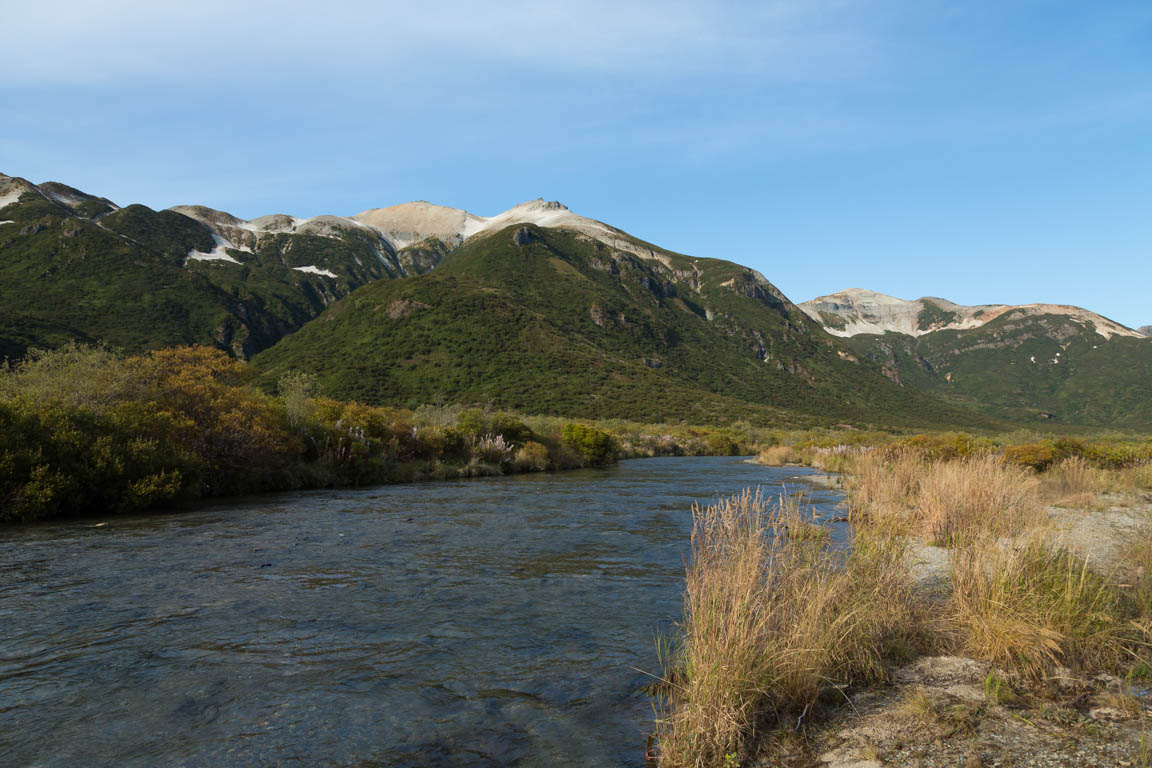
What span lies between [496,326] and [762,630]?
9800 centimetres

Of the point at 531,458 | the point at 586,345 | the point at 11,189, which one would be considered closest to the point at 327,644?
the point at 531,458

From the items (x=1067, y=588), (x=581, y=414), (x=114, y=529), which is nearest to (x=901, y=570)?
(x=1067, y=588)

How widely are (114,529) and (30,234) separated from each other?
15013 cm

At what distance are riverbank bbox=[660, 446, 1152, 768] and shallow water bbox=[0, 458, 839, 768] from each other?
110cm

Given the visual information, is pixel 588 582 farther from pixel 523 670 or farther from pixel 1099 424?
pixel 1099 424

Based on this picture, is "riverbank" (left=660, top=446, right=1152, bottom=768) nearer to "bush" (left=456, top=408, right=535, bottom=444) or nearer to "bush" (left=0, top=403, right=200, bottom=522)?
"bush" (left=0, top=403, right=200, bottom=522)

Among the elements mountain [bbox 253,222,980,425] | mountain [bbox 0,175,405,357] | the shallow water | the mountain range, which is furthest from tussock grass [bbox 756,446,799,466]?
mountain [bbox 0,175,405,357]

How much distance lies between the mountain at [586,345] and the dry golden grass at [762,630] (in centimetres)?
6661

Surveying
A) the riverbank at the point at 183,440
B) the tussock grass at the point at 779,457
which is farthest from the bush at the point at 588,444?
the tussock grass at the point at 779,457

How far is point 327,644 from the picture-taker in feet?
24.5

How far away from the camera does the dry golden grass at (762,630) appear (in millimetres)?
4711

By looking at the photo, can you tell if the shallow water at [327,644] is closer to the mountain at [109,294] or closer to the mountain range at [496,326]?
the mountain range at [496,326]

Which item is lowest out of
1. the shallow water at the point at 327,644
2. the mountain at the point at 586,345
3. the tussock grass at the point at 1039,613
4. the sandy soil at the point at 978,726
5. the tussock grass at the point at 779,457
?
the tussock grass at the point at 779,457

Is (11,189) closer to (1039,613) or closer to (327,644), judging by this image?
(327,644)
